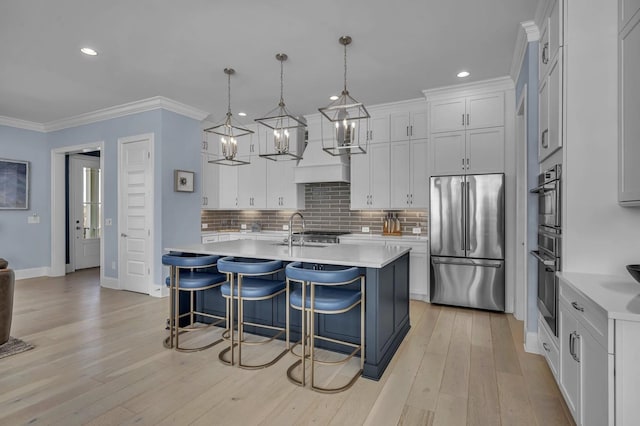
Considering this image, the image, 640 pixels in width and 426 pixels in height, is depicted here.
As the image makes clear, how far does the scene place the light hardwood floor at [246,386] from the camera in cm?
211

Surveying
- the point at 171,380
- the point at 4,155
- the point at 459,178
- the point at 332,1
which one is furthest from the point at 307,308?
the point at 4,155

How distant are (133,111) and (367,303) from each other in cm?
465

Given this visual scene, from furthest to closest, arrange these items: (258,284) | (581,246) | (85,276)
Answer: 1. (85,276)
2. (258,284)
3. (581,246)

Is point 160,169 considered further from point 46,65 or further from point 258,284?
point 258,284

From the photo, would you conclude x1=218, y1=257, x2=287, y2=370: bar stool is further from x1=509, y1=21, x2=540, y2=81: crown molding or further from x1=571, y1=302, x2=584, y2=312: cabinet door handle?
x1=509, y1=21, x2=540, y2=81: crown molding

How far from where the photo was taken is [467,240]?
4.30m

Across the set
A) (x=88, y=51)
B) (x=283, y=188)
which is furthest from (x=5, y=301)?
(x=283, y=188)

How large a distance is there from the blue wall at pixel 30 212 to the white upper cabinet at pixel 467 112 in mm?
6918

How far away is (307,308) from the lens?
8.36 feet

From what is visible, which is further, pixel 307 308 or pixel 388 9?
pixel 388 9

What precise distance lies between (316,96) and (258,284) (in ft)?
9.67

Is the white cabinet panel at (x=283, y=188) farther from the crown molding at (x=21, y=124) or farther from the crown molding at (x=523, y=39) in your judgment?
the crown molding at (x=21, y=124)

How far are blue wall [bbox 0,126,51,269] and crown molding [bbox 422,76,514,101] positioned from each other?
6.87 meters

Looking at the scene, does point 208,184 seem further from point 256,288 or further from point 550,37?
point 550,37
